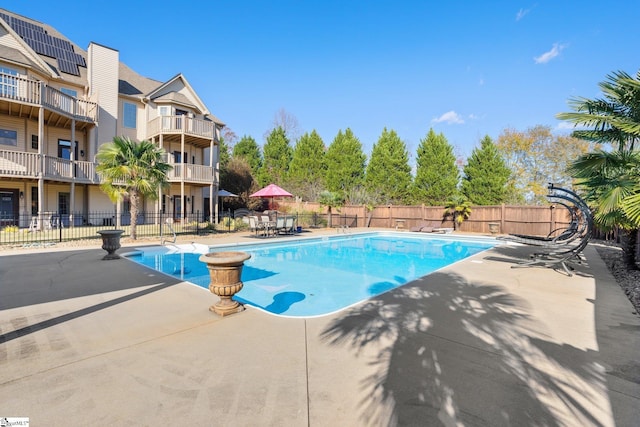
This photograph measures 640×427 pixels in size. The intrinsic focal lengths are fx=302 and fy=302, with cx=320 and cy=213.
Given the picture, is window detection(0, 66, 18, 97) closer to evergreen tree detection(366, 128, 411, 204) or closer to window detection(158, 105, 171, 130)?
window detection(158, 105, 171, 130)

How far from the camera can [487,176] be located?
24188 millimetres

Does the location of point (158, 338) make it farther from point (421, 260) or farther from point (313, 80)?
point (313, 80)

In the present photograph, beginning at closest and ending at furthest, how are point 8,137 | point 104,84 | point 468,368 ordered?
point 468,368
point 8,137
point 104,84

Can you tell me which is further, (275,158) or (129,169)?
(275,158)

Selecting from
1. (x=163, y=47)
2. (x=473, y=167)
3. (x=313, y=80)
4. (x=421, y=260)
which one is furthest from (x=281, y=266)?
(x=473, y=167)

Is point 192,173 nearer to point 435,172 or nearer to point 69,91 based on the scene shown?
point 69,91

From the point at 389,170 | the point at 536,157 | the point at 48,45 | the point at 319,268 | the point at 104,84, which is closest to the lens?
the point at 319,268

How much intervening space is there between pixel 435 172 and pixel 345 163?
28.7 feet

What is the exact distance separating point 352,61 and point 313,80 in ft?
13.4

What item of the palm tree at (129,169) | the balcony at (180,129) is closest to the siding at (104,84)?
the balcony at (180,129)

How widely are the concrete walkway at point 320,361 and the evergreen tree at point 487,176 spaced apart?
20.5 m

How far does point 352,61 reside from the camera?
71.8 feet

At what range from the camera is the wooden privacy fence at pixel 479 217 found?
17625 mm

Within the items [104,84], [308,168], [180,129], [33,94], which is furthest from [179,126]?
[308,168]
